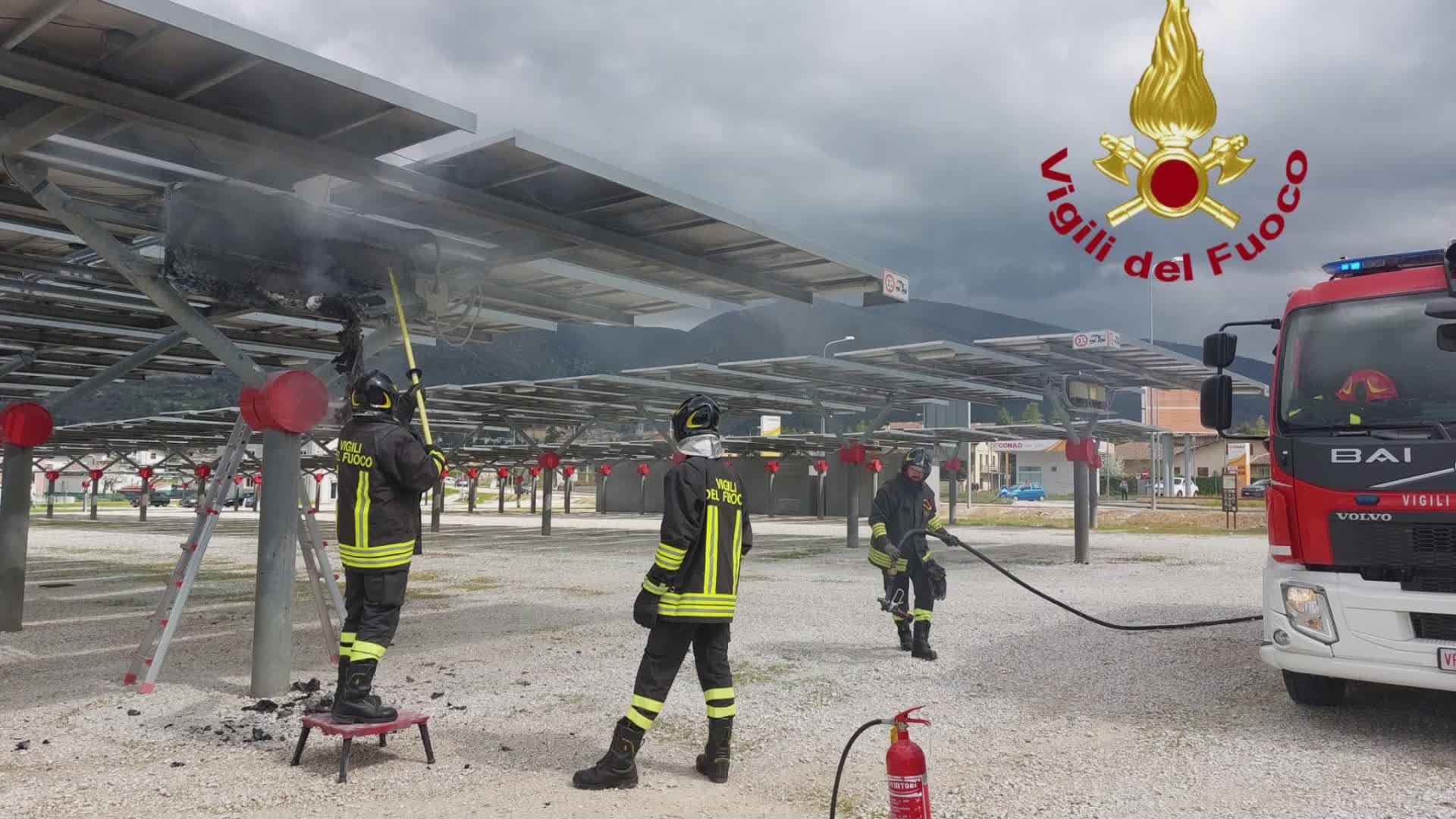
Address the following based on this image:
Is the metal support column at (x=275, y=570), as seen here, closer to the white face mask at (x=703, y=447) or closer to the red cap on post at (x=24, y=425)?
the white face mask at (x=703, y=447)

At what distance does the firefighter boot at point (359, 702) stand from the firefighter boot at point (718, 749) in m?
1.76

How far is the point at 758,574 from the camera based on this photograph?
669 inches

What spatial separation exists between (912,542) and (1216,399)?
287cm

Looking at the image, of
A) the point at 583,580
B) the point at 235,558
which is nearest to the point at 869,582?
the point at 583,580

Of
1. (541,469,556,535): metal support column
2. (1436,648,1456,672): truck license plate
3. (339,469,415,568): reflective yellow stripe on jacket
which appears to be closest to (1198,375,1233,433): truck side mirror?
(1436,648,1456,672): truck license plate

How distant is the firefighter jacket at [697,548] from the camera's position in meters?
5.07

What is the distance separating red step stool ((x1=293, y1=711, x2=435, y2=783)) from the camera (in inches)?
202

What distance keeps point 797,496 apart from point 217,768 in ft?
147

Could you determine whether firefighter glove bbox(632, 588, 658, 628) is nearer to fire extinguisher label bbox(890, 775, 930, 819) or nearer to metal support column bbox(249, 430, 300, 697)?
fire extinguisher label bbox(890, 775, 930, 819)

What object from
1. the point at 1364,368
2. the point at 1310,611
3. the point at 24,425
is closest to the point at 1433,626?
the point at 1310,611

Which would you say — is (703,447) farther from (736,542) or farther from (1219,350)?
(1219,350)

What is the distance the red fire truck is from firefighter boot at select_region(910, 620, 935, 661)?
9.50 ft

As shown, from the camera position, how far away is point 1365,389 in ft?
20.5

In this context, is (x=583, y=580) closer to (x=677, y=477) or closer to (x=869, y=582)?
(x=869, y=582)
